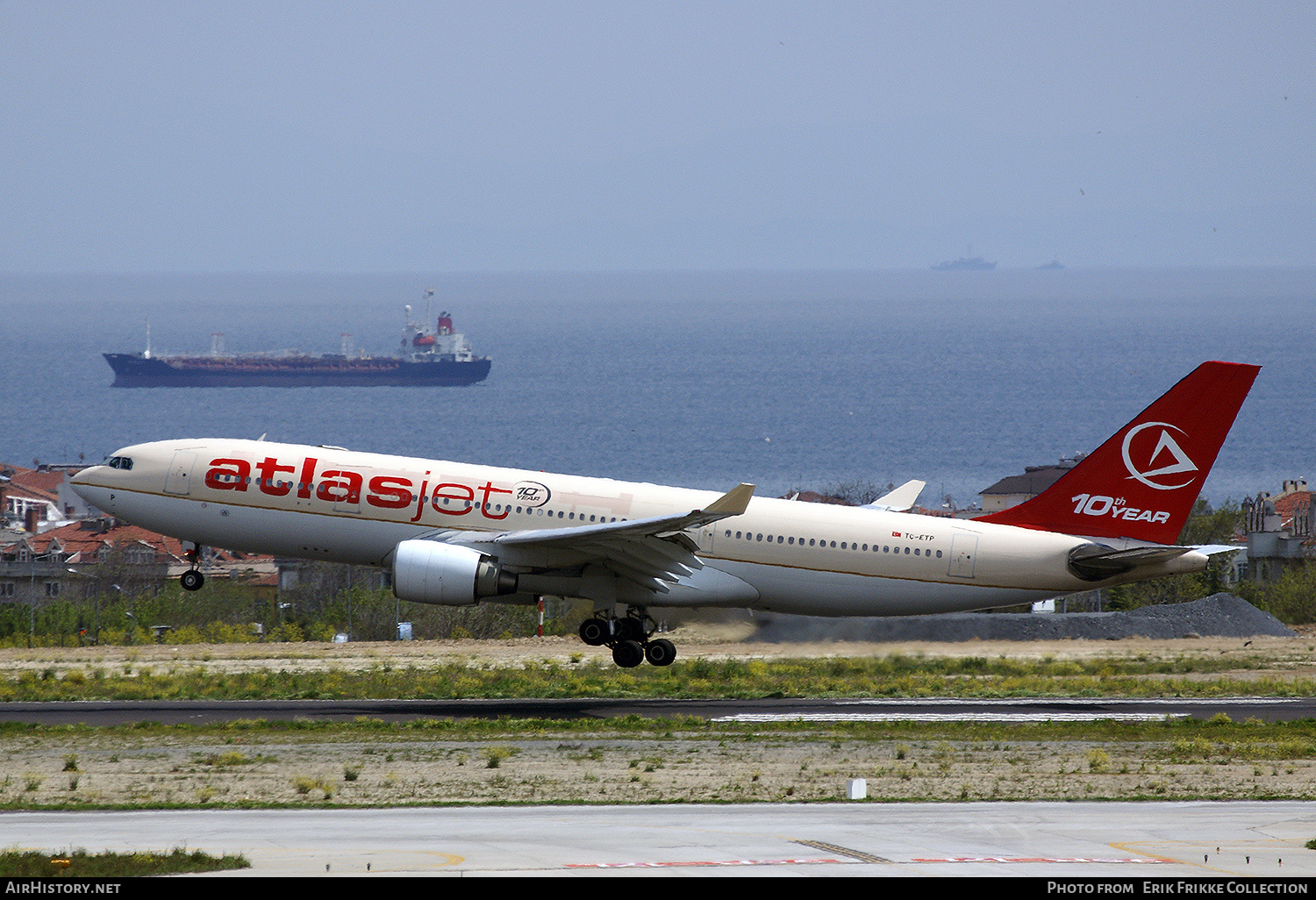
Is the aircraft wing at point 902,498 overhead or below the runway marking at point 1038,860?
overhead

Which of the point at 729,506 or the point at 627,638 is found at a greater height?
the point at 729,506

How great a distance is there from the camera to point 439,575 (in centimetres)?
3253

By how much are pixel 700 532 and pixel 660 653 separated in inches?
120

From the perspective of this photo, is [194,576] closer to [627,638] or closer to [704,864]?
[627,638]

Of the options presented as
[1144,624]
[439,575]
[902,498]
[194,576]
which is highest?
[902,498]

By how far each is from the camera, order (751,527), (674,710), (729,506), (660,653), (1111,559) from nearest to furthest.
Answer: (729,506) → (674,710) → (1111,559) → (751,527) → (660,653)

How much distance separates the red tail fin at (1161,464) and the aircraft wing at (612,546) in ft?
27.0

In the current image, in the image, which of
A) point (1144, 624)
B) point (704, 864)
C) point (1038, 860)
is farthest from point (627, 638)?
point (1144, 624)

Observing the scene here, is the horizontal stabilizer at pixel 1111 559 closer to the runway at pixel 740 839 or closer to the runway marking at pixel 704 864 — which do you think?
the runway at pixel 740 839

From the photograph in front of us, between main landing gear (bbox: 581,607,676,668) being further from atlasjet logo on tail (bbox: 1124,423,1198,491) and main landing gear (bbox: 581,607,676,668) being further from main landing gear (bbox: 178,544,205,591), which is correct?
atlasjet logo on tail (bbox: 1124,423,1198,491)

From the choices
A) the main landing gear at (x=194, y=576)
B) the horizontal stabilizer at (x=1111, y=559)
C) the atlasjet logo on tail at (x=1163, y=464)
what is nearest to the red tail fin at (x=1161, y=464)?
the atlasjet logo on tail at (x=1163, y=464)

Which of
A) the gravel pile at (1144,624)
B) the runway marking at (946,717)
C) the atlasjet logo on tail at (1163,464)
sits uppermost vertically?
the atlasjet logo on tail at (1163,464)

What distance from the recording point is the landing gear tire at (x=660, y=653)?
35.2 meters
